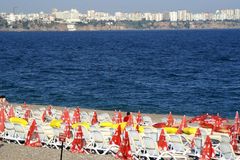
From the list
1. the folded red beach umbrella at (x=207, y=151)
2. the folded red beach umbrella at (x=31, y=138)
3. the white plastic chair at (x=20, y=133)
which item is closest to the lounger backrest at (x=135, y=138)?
the folded red beach umbrella at (x=207, y=151)

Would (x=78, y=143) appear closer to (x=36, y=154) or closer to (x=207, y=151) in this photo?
(x=36, y=154)

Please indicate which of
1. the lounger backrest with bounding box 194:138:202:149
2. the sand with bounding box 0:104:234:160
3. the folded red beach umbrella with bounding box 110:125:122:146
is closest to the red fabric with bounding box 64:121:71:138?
the sand with bounding box 0:104:234:160

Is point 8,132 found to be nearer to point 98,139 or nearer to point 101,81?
point 98,139

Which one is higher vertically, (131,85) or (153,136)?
(153,136)

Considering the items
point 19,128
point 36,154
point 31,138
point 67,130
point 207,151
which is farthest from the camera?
point 19,128

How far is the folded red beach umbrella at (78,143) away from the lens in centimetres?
1745

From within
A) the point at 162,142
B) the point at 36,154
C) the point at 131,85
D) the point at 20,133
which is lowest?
the point at 131,85

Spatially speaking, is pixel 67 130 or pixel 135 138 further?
pixel 67 130

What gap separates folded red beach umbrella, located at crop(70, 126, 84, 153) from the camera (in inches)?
687

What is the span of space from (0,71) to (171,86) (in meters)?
26.3

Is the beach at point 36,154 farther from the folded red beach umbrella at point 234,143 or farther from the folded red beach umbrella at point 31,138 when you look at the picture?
the folded red beach umbrella at point 234,143

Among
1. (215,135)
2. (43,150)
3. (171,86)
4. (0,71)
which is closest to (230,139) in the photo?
(215,135)

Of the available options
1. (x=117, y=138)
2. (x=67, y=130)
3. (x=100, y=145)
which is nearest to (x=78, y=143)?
(x=100, y=145)

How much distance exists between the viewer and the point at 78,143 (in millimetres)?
17500
